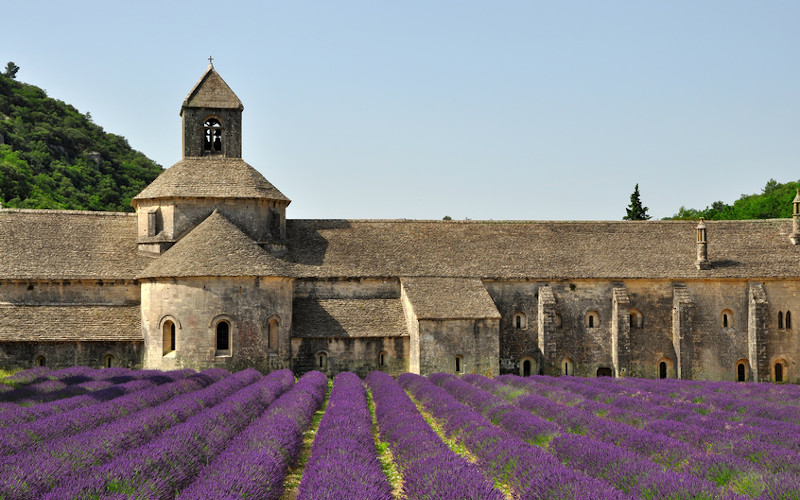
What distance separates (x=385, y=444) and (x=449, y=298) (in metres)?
19.0

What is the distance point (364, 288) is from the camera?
125 feet

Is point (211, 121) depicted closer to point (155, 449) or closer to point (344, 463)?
point (155, 449)

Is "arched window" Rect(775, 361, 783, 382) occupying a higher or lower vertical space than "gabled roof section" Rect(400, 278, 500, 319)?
lower

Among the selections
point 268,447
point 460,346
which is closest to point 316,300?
point 460,346

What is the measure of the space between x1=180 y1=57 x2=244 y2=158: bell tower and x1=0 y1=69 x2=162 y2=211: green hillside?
27.8m

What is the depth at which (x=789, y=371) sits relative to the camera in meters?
39.7

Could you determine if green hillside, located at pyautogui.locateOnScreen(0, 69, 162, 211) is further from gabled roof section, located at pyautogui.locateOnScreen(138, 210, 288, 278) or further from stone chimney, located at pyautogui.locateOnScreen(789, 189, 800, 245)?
stone chimney, located at pyautogui.locateOnScreen(789, 189, 800, 245)

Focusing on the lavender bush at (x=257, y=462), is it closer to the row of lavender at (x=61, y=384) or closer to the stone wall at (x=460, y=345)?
the row of lavender at (x=61, y=384)

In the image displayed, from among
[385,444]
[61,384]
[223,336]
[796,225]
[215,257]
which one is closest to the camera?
[385,444]

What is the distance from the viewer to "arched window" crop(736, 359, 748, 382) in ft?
129

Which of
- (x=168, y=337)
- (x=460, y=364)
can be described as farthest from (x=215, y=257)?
(x=460, y=364)

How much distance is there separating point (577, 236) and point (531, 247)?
3.09m

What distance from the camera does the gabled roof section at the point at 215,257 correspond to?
33188mm

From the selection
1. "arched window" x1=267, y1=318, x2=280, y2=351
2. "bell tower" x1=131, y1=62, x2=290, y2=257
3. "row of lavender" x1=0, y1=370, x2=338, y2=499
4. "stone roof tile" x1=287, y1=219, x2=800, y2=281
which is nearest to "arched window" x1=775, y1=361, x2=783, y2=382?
"stone roof tile" x1=287, y1=219, x2=800, y2=281
